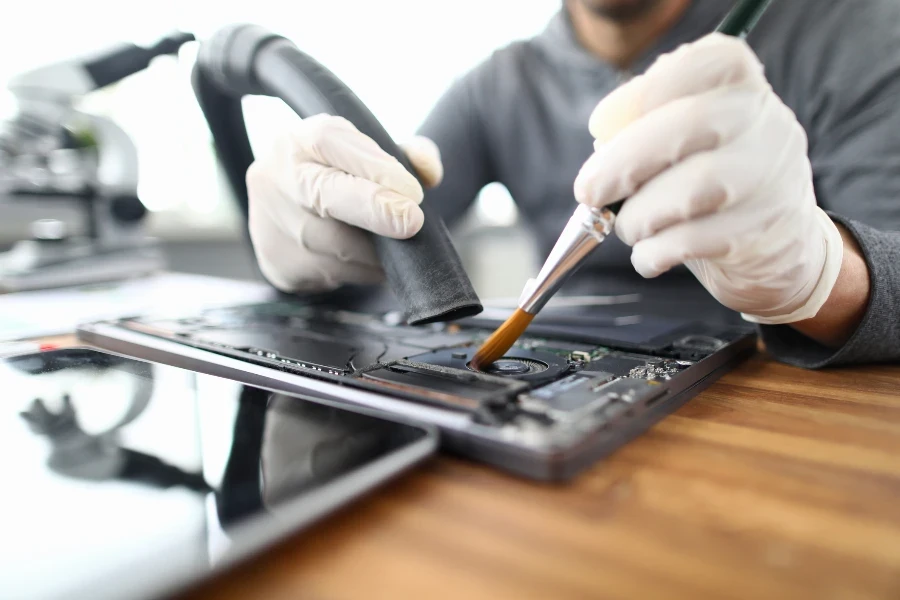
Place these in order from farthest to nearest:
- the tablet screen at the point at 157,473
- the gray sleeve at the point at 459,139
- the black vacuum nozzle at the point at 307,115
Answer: the gray sleeve at the point at 459,139
the black vacuum nozzle at the point at 307,115
the tablet screen at the point at 157,473

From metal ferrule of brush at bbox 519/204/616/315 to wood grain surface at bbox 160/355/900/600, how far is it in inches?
4.6

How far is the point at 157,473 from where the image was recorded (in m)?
0.26

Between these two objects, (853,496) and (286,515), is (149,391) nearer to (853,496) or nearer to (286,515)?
(286,515)

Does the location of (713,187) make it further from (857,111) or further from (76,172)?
(76,172)

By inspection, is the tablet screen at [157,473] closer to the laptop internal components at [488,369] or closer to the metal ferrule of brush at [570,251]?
the laptop internal components at [488,369]

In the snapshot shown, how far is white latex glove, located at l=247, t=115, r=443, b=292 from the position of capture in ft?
1.64

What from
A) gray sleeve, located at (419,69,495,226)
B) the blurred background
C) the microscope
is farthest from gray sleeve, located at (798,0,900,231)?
the microscope

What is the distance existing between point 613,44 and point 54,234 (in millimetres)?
1185

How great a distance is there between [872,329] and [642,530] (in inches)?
13.6

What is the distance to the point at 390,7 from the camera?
177 centimetres

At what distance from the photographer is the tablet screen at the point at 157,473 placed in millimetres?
196

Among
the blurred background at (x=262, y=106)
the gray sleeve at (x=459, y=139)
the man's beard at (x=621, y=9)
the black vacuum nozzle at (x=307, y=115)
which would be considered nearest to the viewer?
the black vacuum nozzle at (x=307, y=115)

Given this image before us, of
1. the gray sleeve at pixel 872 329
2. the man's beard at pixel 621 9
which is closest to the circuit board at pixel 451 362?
the gray sleeve at pixel 872 329

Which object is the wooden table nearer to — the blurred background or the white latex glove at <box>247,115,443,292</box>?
the white latex glove at <box>247,115,443,292</box>
